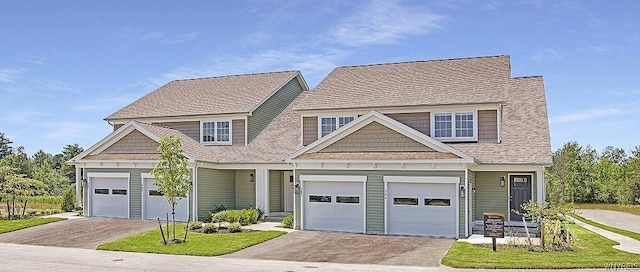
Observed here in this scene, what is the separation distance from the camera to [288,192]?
2823 centimetres

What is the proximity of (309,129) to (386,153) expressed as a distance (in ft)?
20.0

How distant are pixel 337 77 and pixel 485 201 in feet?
33.2

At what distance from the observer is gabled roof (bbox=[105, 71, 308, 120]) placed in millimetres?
30266

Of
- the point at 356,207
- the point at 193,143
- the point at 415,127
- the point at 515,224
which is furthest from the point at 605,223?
the point at 193,143

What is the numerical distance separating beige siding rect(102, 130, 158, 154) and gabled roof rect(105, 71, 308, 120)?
392cm

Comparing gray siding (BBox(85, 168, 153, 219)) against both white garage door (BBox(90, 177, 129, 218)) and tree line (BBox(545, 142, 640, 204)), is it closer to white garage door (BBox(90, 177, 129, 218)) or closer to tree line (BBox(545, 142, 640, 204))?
white garage door (BBox(90, 177, 129, 218))

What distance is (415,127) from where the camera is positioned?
993 inches

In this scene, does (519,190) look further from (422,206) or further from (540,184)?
(422,206)

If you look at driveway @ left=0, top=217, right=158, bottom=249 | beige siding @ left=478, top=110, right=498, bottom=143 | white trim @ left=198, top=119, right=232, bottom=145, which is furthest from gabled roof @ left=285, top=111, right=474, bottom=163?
white trim @ left=198, top=119, right=232, bottom=145

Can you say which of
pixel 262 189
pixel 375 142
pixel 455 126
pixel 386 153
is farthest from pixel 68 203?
pixel 455 126

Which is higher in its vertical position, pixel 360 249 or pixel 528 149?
pixel 528 149

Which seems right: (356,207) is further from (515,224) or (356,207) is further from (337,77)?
(337,77)

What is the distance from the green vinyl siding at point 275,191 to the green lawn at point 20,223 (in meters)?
9.26

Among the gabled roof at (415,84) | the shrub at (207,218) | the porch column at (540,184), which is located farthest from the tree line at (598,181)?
the shrub at (207,218)
